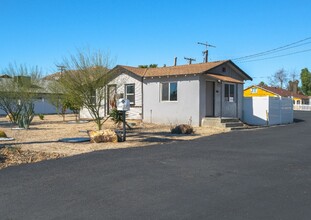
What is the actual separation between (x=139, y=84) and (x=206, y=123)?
5.66 metres

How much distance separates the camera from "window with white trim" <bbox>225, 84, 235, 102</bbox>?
21859 millimetres

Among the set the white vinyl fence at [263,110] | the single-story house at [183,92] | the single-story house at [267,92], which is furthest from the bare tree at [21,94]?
the single-story house at [267,92]

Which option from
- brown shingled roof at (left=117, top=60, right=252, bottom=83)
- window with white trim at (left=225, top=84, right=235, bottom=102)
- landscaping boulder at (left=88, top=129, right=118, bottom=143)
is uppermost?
brown shingled roof at (left=117, top=60, right=252, bottom=83)

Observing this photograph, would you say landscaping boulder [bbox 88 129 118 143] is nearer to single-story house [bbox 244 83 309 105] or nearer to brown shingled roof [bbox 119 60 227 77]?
brown shingled roof [bbox 119 60 227 77]

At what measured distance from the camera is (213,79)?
20531 millimetres

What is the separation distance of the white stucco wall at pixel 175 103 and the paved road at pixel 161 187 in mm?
10231

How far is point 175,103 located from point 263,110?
19.4 feet

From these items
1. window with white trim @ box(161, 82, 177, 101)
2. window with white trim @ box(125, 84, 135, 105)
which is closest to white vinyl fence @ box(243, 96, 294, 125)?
window with white trim @ box(161, 82, 177, 101)

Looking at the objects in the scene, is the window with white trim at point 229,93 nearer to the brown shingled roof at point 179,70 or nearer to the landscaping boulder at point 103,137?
the brown shingled roof at point 179,70

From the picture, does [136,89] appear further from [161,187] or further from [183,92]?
[161,187]

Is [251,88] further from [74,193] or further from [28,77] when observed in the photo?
[74,193]

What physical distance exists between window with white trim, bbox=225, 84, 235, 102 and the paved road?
12.3 metres

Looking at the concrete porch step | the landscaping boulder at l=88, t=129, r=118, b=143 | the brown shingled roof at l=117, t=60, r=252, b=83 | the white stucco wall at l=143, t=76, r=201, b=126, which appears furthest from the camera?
the brown shingled roof at l=117, t=60, r=252, b=83

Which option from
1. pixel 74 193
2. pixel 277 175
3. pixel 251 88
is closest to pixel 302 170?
pixel 277 175
